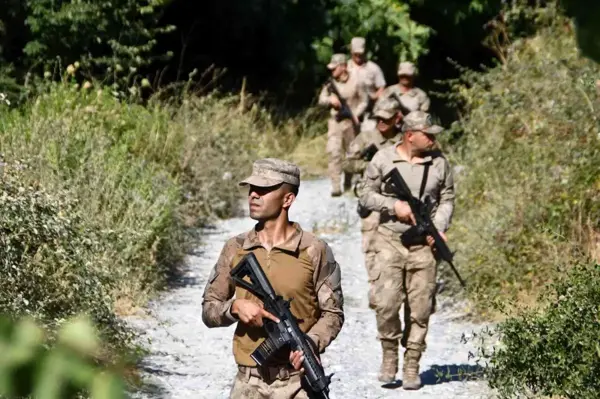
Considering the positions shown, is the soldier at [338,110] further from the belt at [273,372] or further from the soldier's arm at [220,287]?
the belt at [273,372]

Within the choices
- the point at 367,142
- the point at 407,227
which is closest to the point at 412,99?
the point at 367,142

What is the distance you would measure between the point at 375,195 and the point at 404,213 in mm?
273

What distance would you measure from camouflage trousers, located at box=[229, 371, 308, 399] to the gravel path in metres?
1.36

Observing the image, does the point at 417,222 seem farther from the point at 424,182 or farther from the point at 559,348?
the point at 559,348

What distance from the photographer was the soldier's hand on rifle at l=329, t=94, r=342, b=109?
15.1 metres

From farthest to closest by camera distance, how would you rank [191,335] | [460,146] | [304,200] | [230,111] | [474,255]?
[230,111] < [304,200] < [460,146] < [474,255] < [191,335]

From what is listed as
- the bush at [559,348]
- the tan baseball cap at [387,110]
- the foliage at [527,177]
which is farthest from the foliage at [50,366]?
the tan baseball cap at [387,110]

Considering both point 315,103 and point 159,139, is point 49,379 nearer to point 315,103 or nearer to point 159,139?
point 159,139

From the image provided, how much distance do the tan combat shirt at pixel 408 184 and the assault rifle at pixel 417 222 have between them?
50mm

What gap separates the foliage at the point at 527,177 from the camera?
33.1 feet

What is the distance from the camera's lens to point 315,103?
2075 cm

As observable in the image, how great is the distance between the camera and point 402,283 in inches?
309

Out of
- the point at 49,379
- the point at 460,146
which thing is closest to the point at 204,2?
the point at 460,146

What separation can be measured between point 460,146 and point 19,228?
707 centimetres
